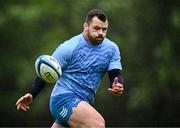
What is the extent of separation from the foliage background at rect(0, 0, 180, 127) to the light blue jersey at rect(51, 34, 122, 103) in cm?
1359

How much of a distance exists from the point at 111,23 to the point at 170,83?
3.99 m

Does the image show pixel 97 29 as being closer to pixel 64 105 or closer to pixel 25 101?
pixel 64 105

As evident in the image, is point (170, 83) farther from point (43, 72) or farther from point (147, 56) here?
point (43, 72)

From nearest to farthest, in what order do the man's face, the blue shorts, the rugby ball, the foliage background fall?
the rugby ball
the blue shorts
the man's face
the foliage background

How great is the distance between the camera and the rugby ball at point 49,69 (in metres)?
10.4

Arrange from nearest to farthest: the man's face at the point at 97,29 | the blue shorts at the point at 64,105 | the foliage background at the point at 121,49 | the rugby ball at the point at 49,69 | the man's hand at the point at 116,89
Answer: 1. the man's hand at the point at 116,89
2. the rugby ball at the point at 49,69
3. the blue shorts at the point at 64,105
4. the man's face at the point at 97,29
5. the foliage background at the point at 121,49

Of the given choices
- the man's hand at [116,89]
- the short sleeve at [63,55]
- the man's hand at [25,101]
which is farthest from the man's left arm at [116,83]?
the man's hand at [25,101]

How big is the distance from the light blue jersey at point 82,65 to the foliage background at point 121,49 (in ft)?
44.6

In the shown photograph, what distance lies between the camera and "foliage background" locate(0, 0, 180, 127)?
25.3 meters

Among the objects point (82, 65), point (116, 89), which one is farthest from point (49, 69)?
point (116, 89)

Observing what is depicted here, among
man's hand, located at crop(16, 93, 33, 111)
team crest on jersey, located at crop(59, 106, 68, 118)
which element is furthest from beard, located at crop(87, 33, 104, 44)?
man's hand, located at crop(16, 93, 33, 111)

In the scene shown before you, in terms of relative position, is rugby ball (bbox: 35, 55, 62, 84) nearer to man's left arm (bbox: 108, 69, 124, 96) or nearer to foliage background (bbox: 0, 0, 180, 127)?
man's left arm (bbox: 108, 69, 124, 96)

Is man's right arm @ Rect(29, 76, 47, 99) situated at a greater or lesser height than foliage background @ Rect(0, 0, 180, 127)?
greater

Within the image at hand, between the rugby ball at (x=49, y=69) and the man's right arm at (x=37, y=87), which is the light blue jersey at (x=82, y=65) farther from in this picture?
the man's right arm at (x=37, y=87)
